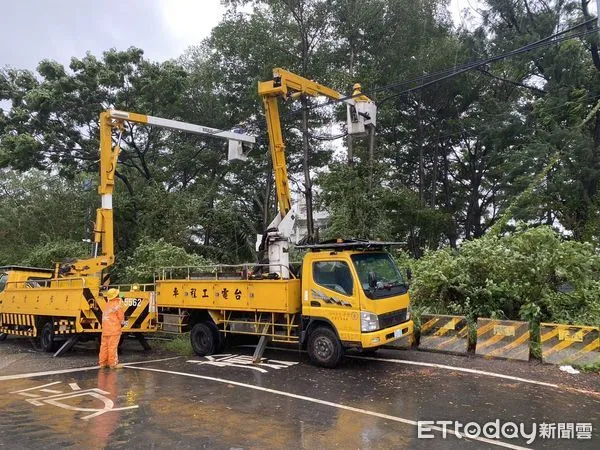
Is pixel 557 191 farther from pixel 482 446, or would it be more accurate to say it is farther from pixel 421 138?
pixel 482 446

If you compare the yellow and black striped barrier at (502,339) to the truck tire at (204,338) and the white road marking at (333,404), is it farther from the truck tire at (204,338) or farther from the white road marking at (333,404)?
the truck tire at (204,338)

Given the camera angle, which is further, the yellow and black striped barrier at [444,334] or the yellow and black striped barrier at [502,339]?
the yellow and black striped barrier at [444,334]

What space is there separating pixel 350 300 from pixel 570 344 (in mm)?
4104

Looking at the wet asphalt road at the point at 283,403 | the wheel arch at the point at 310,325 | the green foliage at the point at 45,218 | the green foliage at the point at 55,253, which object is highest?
the green foliage at the point at 45,218

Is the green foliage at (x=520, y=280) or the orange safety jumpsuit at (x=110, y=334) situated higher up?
the green foliage at (x=520, y=280)

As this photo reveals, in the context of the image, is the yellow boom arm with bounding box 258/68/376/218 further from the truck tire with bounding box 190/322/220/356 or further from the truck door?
the truck tire with bounding box 190/322/220/356

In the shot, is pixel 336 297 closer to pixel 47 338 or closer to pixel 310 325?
pixel 310 325

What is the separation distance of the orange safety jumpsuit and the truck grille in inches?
219

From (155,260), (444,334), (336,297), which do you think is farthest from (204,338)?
(155,260)

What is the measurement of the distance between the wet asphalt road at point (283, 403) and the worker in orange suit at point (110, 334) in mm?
407

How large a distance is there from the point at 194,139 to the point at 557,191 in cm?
1853

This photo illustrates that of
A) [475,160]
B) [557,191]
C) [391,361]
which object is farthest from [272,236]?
[475,160]

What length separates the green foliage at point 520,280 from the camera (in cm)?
1060

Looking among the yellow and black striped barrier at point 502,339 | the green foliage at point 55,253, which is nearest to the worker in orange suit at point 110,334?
the yellow and black striped barrier at point 502,339
